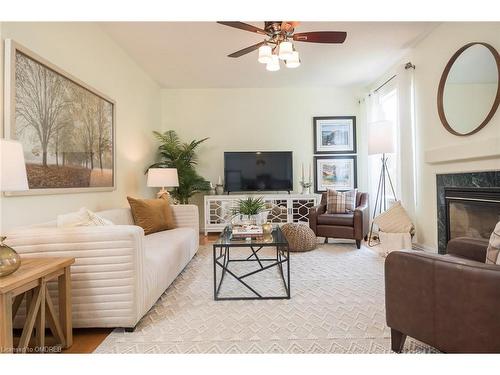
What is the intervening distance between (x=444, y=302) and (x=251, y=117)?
14.8 ft

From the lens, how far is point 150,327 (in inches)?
70.4

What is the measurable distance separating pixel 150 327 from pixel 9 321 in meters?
0.77

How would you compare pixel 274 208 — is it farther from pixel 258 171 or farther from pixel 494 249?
pixel 494 249

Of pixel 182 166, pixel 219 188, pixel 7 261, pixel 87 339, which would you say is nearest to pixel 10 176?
pixel 7 261

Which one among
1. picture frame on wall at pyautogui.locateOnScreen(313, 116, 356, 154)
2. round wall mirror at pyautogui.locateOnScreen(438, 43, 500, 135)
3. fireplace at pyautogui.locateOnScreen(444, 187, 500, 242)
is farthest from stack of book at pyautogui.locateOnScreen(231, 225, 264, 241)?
picture frame on wall at pyautogui.locateOnScreen(313, 116, 356, 154)

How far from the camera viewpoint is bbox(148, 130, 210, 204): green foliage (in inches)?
187

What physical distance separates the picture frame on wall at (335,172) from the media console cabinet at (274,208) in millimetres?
507

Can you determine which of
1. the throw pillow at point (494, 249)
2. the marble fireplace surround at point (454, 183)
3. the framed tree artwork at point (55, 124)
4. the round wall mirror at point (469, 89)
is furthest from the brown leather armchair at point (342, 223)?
the framed tree artwork at point (55, 124)

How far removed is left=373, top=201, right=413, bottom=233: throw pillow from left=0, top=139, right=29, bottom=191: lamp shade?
3.56m

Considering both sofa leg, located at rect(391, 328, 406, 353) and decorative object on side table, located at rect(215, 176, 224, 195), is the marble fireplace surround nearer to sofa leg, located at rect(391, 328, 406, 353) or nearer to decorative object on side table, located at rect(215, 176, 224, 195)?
sofa leg, located at rect(391, 328, 406, 353)

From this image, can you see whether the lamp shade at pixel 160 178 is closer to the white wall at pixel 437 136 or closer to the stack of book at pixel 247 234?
the stack of book at pixel 247 234

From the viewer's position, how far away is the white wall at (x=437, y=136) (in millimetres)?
2430
